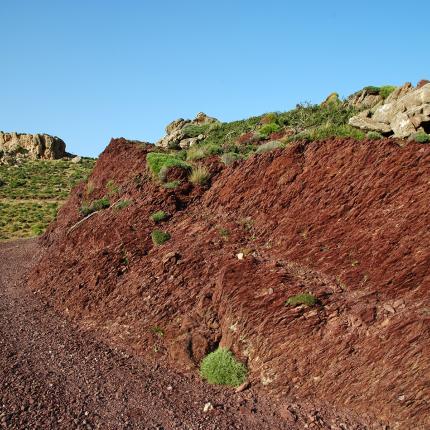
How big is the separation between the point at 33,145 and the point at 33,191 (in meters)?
36.2

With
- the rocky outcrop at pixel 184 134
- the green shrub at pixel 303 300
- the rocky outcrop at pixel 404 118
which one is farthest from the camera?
the rocky outcrop at pixel 184 134

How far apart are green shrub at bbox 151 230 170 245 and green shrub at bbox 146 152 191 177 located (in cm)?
404

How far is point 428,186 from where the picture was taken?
11.7m

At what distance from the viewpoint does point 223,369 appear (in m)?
10.7

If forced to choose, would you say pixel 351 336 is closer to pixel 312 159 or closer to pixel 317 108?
pixel 312 159

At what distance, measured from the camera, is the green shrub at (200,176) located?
58.9 feet

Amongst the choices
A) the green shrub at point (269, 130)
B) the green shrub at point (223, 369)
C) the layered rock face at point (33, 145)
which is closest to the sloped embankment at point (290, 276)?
the green shrub at point (223, 369)

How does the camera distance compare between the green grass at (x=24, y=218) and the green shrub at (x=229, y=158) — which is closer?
the green shrub at (x=229, y=158)

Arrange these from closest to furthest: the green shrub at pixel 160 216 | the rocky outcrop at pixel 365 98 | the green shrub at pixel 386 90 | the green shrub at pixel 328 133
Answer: the green shrub at pixel 328 133, the green shrub at pixel 160 216, the rocky outcrop at pixel 365 98, the green shrub at pixel 386 90

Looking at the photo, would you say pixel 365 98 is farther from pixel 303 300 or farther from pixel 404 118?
pixel 303 300

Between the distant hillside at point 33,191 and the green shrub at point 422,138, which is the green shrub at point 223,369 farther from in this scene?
the distant hillside at point 33,191

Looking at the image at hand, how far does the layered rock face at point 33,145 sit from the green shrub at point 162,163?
244ft

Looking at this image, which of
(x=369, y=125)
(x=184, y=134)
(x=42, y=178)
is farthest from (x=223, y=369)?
(x=42, y=178)

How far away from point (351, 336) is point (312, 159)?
6.97m
